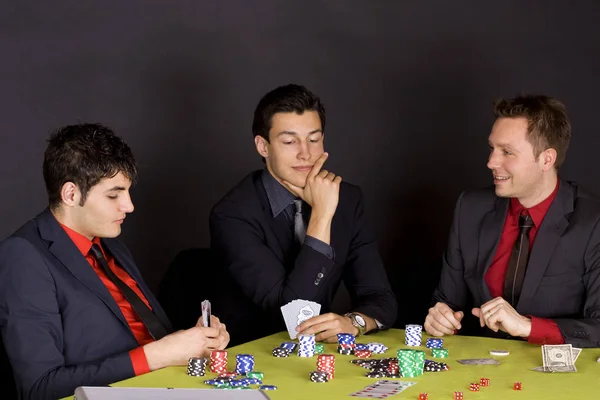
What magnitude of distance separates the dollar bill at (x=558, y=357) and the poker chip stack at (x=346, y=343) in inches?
24.3

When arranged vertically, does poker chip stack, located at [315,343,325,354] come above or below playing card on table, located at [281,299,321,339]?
below

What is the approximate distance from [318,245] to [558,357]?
1.13 metres

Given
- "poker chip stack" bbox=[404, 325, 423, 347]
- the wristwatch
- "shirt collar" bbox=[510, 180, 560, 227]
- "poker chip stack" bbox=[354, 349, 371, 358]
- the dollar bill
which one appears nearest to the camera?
the dollar bill

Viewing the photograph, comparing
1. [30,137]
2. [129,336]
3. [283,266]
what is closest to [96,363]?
[129,336]

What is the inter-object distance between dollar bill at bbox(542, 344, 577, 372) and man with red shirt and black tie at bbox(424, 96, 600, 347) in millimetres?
521

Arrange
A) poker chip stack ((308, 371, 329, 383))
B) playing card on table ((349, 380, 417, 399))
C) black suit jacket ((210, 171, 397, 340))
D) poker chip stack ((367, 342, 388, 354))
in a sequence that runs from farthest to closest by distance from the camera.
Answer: black suit jacket ((210, 171, 397, 340)), poker chip stack ((367, 342, 388, 354)), poker chip stack ((308, 371, 329, 383)), playing card on table ((349, 380, 417, 399))

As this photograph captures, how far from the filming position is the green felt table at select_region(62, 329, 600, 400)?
256 centimetres

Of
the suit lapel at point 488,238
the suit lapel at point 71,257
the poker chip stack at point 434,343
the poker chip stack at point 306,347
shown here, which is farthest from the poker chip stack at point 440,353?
the suit lapel at point 71,257

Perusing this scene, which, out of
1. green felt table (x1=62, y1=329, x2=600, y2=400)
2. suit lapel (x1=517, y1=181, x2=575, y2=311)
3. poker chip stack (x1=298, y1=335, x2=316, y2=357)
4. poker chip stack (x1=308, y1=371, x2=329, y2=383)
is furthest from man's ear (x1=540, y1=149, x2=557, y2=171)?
poker chip stack (x1=308, y1=371, x2=329, y2=383)

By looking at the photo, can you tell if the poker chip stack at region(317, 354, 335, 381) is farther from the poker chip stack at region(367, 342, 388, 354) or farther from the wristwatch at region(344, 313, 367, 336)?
the wristwatch at region(344, 313, 367, 336)

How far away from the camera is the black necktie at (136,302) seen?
321 centimetres

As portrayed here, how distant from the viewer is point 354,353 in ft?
10.2

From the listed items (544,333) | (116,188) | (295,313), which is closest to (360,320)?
(295,313)

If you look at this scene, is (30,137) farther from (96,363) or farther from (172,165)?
(96,363)
